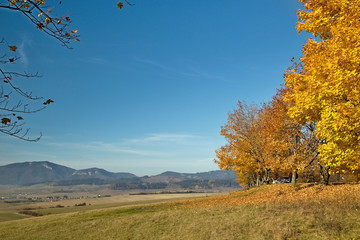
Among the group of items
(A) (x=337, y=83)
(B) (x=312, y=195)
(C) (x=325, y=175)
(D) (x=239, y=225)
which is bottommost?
(D) (x=239, y=225)

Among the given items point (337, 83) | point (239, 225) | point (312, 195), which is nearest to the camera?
point (337, 83)

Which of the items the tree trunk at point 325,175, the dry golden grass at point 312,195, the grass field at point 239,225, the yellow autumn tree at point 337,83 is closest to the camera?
the grass field at point 239,225

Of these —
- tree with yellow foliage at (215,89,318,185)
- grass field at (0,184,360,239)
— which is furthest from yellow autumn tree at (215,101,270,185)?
grass field at (0,184,360,239)

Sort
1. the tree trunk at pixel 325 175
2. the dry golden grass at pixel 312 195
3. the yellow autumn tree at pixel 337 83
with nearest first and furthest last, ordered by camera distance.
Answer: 1. the yellow autumn tree at pixel 337 83
2. the dry golden grass at pixel 312 195
3. the tree trunk at pixel 325 175

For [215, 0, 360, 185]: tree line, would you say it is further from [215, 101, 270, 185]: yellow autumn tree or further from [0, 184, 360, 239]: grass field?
[215, 101, 270, 185]: yellow autumn tree

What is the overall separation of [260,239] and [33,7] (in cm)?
1147

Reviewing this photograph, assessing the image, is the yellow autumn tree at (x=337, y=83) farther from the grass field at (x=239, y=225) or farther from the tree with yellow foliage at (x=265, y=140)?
the tree with yellow foliage at (x=265, y=140)

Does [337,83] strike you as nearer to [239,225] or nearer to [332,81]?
[332,81]

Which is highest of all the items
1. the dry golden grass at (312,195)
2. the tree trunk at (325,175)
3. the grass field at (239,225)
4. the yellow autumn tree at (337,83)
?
the yellow autumn tree at (337,83)

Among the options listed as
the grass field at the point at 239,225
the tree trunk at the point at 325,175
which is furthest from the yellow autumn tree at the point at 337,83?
the tree trunk at the point at 325,175

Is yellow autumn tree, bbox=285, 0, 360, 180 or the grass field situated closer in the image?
the grass field

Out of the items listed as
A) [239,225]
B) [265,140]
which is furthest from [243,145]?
[239,225]

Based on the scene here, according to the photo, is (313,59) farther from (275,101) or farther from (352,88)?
(275,101)

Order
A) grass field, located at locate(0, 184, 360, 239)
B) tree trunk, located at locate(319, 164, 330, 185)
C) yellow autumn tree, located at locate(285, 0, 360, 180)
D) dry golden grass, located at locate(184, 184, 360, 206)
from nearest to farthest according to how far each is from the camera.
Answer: grass field, located at locate(0, 184, 360, 239), yellow autumn tree, located at locate(285, 0, 360, 180), dry golden grass, located at locate(184, 184, 360, 206), tree trunk, located at locate(319, 164, 330, 185)
